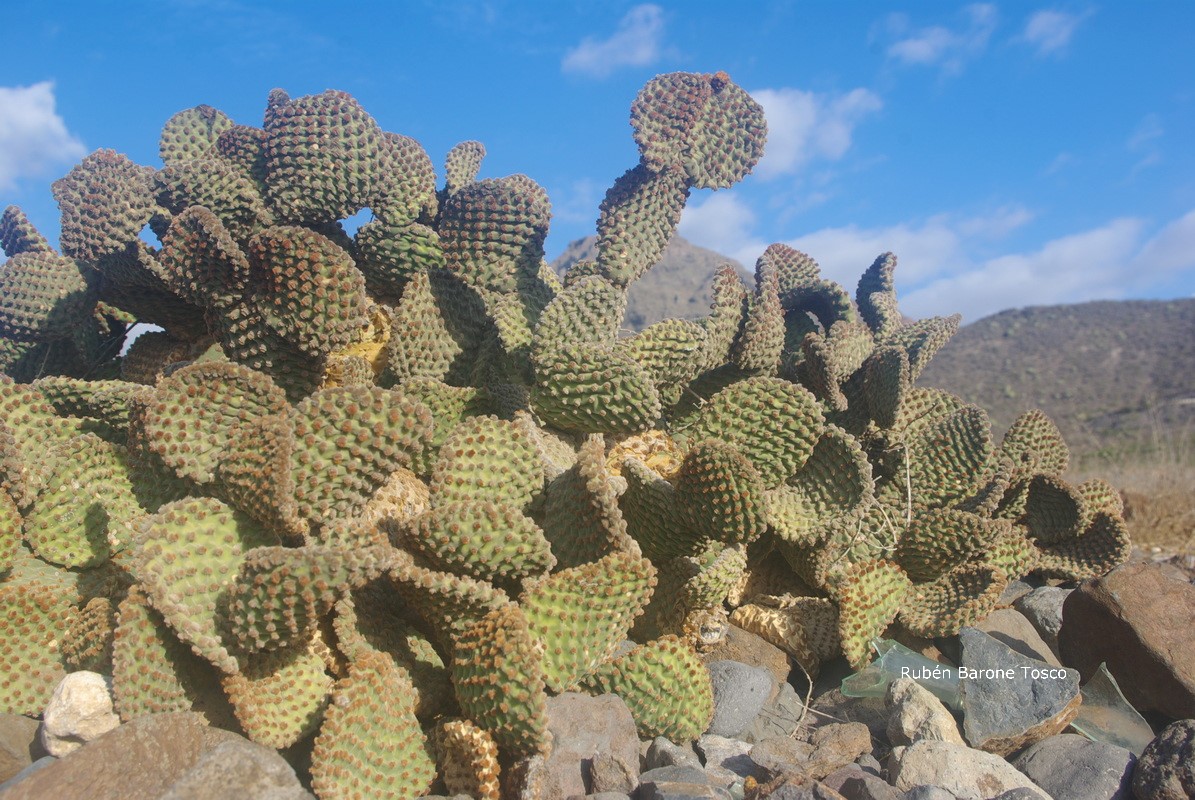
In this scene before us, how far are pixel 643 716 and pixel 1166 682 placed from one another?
1599 millimetres

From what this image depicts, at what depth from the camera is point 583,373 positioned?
252 cm

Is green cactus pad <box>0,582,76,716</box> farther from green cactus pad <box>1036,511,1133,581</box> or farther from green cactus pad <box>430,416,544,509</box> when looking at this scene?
green cactus pad <box>1036,511,1133,581</box>

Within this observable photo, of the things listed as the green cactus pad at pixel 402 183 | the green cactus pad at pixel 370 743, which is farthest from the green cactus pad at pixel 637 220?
the green cactus pad at pixel 370 743

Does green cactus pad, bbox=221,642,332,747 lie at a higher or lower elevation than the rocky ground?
higher

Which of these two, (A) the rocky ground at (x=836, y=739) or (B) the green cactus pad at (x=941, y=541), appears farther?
(B) the green cactus pad at (x=941, y=541)

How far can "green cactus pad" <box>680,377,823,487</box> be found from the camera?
2.57 meters

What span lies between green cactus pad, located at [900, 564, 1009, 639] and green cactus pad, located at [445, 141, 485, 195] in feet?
6.65

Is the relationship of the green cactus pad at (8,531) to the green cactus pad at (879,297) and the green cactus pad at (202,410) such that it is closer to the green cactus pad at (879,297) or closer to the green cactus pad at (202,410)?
the green cactus pad at (202,410)

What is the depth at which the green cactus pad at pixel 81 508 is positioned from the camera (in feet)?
7.15

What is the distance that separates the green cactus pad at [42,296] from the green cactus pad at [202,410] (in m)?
1.18

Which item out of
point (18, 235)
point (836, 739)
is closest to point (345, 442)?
point (836, 739)

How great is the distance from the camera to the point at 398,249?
288 centimetres

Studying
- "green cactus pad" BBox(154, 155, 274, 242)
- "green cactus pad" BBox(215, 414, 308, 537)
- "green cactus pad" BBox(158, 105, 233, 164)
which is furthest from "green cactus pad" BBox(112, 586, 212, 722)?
"green cactus pad" BBox(158, 105, 233, 164)

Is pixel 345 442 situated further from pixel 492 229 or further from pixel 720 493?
pixel 492 229
